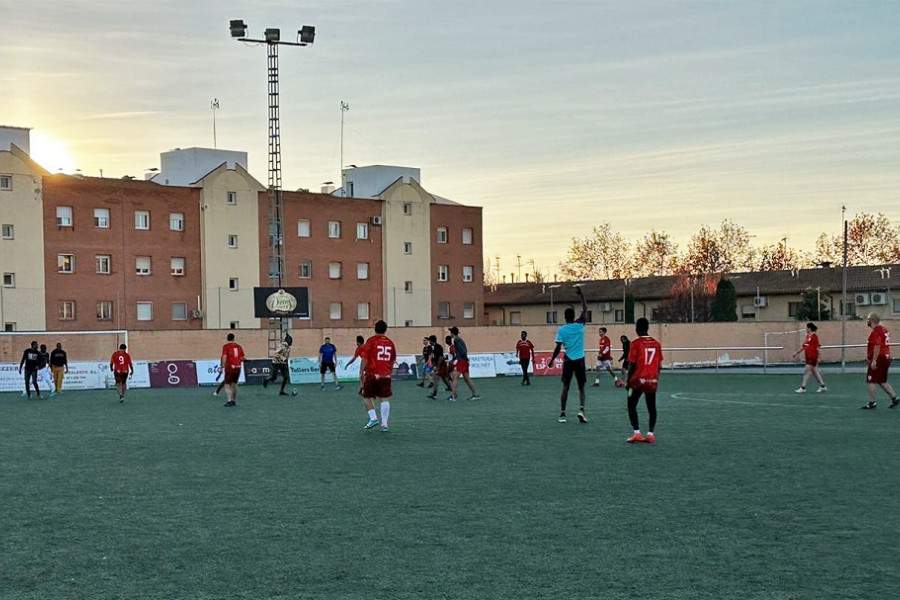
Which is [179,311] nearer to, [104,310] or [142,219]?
[104,310]

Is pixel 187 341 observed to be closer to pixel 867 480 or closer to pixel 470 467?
pixel 470 467

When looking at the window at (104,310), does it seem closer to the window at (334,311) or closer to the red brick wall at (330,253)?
the red brick wall at (330,253)

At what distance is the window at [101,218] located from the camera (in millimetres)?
59969

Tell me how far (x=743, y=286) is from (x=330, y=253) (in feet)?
104

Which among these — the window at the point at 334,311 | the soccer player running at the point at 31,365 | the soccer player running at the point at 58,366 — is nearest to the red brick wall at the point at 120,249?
the window at the point at 334,311

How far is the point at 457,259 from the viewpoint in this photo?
247 feet

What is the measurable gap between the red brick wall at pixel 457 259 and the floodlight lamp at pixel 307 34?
26.9 m

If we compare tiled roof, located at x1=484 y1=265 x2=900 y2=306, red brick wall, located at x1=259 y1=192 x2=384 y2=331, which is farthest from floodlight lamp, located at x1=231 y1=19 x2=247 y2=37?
tiled roof, located at x1=484 y1=265 x2=900 y2=306

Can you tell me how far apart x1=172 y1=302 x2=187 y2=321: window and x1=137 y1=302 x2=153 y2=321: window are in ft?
4.49

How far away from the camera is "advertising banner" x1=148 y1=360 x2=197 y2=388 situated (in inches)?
1480

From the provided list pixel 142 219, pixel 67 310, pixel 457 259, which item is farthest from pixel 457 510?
pixel 457 259

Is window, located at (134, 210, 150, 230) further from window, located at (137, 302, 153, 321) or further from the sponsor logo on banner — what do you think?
the sponsor logo on banner

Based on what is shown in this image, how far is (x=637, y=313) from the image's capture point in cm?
8519

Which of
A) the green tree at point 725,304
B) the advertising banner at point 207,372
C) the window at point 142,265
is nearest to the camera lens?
the advertising banner at point 207,372
